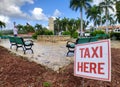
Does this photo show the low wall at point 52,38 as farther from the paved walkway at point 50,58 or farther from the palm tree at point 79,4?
the palm tree at point 79,4

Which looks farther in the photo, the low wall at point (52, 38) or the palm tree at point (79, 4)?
the palm tree at point (79, 4)

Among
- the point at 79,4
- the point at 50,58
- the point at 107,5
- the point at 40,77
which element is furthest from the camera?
the point at 107,5

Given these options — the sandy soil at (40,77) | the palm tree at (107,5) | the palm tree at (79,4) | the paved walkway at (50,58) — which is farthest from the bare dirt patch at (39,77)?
the palm tree at (107,5)

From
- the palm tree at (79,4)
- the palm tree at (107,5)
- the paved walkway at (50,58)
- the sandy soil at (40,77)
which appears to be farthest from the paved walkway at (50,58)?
the palm tree at (107,5)

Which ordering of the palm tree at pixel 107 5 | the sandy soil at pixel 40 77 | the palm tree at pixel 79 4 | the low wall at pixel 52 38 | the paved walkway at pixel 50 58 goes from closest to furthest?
the sandy soil at pixel 40 77, the paved walkway at pixel 50 58, the low wall at pixel 52 38, the palm tree at pixel 79 4, the palm tree at pixel 107 5

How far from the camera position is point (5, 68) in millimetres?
6926

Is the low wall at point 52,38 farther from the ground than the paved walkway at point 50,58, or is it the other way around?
the low wall at point 52,38

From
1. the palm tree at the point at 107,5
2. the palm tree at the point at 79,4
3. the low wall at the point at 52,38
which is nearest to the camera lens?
the low wall at the point at 52,38

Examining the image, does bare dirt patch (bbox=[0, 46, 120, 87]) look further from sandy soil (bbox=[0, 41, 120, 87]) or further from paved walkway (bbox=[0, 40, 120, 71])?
paved walkway (bbox=[0, 40, 120, 71])

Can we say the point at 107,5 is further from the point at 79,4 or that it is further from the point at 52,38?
the point at 52,38

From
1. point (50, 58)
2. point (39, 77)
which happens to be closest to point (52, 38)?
point (50, 58)

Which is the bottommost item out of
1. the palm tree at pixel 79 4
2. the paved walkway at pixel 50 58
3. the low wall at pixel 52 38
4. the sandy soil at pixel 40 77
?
the sandy soil at pixel 40 77

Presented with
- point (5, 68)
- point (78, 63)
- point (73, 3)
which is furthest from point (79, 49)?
point (73, 3)

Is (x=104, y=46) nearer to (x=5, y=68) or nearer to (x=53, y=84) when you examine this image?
(x=53, y=84)
